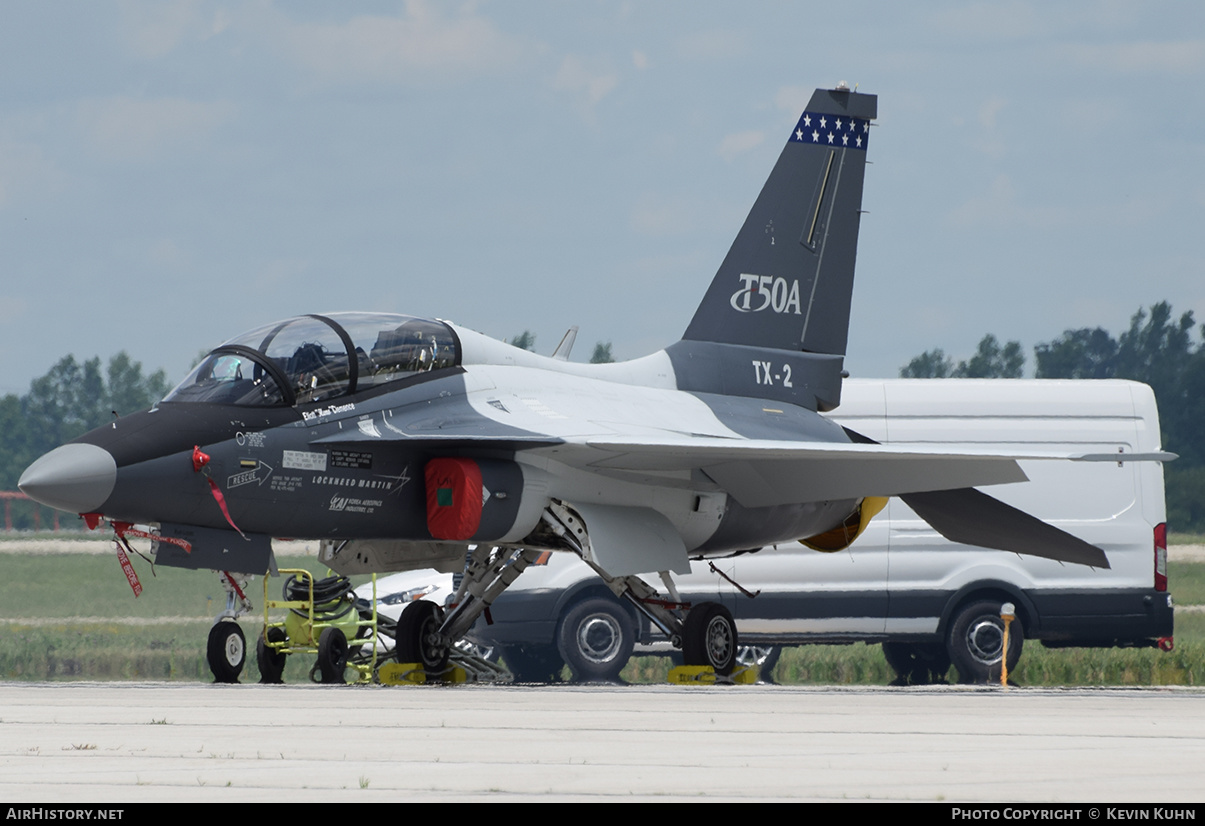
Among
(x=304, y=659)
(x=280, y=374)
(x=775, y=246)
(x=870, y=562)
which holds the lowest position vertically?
(x=304, y=659)

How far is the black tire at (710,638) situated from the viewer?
13.1 m

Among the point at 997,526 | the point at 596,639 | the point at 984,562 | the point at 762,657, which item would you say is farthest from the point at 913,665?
the point at 997,526

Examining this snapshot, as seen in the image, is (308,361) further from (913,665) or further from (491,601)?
(913,665)

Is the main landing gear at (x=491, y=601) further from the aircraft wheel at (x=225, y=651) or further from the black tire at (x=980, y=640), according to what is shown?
the black tire at (x=980, y=640)

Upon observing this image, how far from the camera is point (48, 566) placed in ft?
89.4

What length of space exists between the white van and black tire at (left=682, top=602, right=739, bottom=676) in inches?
163

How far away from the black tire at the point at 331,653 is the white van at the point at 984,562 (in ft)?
12.3

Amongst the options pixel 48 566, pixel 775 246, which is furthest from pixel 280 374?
pixel 48 566

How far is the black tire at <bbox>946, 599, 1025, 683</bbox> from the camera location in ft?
59.0

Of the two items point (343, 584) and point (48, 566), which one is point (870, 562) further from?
point (48, 566)

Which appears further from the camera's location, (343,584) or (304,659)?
(304,659)

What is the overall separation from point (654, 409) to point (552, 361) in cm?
101

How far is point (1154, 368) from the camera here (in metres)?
64.5

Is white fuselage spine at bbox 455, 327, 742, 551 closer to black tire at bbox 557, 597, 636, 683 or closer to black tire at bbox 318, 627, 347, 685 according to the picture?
black tire at bbox 318, 627, 347, 685
